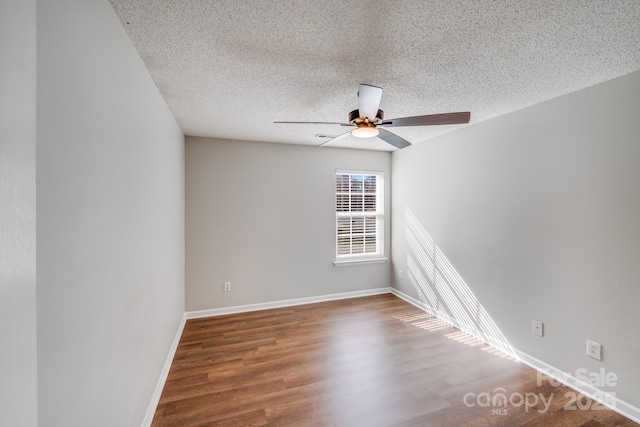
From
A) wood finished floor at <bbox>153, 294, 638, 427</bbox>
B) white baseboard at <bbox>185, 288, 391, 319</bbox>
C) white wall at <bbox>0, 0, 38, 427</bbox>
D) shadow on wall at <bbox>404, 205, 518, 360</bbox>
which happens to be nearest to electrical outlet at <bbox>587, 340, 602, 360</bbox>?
wood finished floor at <bbox>153, 294, 638, 427</bbox>

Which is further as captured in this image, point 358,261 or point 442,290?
point 358,261

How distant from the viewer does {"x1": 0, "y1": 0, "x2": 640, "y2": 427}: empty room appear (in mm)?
851

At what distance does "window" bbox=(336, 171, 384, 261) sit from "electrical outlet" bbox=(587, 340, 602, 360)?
2620mm

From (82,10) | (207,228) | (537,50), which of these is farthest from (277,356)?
(537,50)

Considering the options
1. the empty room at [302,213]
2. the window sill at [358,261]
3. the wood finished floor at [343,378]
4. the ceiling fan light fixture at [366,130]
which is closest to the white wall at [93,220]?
the empty room at [302,213]

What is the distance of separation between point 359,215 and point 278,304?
1.86 metres

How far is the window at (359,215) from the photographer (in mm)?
4160

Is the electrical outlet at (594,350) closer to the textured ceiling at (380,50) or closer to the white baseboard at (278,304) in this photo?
the textured ceiling at (380,50)

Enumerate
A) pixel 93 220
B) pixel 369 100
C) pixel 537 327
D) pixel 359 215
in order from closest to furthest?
pixel 93 220
pixel 369 100
pixel 537 327
pixel 359 215

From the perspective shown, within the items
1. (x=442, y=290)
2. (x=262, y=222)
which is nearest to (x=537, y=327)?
(x=442, y=290)

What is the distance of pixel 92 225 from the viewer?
3.42ft

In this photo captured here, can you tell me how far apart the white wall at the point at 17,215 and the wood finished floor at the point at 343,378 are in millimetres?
1657

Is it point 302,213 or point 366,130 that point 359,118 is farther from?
point 302,213

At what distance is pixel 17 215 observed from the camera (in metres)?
0.50
